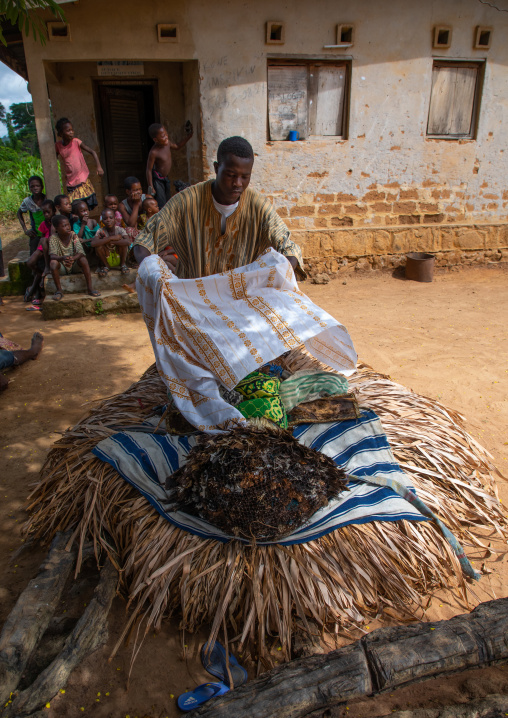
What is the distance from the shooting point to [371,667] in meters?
1.56

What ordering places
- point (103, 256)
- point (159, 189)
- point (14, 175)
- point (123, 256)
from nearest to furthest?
point (103, 256)
point (123, 256)
point (159, 189)
point (14, 175)

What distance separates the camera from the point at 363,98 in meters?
7.38

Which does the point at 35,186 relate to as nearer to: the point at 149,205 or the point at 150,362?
the point at 149,205

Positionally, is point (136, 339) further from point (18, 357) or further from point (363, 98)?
point (363, 98)

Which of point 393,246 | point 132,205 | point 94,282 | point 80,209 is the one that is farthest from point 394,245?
point 80,209

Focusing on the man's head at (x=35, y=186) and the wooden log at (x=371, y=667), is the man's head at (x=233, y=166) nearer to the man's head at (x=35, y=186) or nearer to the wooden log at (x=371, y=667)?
the wooden log at (x=371, y=667)

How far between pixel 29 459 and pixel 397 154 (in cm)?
688

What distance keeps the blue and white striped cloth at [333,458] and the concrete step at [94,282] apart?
4.27 meters

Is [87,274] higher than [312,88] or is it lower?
lower

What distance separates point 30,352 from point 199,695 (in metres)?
3.94

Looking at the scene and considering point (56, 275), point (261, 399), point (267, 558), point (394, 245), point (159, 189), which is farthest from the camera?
point (394, 245)

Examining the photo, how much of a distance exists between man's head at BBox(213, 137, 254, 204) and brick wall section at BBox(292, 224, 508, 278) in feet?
16.8

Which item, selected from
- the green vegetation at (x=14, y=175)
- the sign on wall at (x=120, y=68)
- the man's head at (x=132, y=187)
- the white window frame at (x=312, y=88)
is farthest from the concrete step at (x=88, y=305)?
the green vegetation at (x=14, y=175)

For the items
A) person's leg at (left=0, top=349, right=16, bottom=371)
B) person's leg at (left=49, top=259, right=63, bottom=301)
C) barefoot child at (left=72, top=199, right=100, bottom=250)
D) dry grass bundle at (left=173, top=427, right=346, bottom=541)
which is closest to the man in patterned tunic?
dry grass bundle at (left=173, top=427, right=346, bottom=541)
